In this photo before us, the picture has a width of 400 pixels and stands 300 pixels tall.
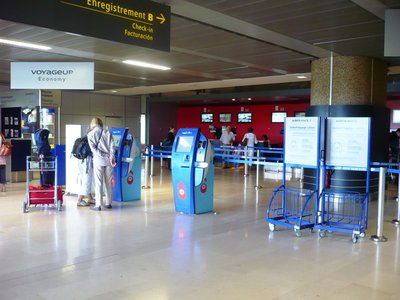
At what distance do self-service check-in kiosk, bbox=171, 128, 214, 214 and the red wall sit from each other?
11.4 meters

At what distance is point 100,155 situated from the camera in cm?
752

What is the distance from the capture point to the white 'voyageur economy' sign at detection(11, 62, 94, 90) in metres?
8.92

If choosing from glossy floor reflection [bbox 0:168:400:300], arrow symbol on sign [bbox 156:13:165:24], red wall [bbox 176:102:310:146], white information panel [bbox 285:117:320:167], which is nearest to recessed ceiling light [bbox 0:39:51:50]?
glossy floor reflection [bbox 0:168:400:300]

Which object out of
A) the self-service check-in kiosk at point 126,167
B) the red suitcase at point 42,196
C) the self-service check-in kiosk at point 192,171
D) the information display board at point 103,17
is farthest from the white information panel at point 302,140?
the red suitcase at point 42,196

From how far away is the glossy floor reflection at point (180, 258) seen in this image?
3883 millimetres

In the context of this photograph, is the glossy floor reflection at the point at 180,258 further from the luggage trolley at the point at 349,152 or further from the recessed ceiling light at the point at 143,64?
the recessed ceiling light at the point at 143,64

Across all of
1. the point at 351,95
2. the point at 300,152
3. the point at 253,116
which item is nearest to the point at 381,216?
the point at 300,152

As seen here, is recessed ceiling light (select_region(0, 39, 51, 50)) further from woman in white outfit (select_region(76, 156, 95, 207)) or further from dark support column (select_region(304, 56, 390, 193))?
dark support column (select_region(304, 56, 390, 193))

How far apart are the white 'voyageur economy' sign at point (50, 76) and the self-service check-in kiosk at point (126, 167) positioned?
1.43 meters

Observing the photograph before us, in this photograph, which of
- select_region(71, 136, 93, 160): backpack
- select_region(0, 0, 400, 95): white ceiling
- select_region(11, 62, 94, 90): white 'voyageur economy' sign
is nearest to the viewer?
select_region(0, 0, 400, 95): white ceiling

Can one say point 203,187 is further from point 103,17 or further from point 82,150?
point 103,17

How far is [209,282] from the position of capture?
13.4ft

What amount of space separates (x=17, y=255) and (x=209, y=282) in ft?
7.44

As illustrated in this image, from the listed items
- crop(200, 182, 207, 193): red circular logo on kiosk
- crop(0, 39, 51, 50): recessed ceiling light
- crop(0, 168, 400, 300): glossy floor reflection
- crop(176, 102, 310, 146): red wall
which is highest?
crop(0, 39, 51, 50): recessed ceiling light
